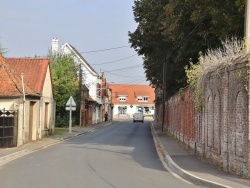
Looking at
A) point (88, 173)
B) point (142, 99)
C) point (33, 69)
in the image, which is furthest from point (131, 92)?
point (88, 173)

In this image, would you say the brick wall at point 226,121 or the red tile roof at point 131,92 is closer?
the brick wall at point 226,121

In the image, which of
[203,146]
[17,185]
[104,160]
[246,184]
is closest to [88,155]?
[104,160]

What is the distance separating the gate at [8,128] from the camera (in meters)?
20.8

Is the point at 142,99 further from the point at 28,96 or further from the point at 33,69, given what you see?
the point at 28,96

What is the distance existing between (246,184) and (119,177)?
3601 mm

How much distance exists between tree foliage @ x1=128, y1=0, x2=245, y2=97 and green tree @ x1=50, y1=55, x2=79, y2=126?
940 cm

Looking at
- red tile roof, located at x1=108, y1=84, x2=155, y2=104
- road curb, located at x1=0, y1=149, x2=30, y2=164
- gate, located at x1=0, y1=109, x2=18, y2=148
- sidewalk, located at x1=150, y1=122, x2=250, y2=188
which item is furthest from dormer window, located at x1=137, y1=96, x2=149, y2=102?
sidewalk, located at x1=150, y1=122, x2=250, y2=188

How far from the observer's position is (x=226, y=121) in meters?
12.6

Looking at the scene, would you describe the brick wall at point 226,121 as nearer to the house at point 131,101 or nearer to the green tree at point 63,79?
the green tree at point 63,79

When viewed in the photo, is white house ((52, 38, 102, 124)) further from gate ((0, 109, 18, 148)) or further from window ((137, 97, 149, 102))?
window ((137, 97, 149, 102))

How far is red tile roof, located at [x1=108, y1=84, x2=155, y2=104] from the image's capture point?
116375 millimetres

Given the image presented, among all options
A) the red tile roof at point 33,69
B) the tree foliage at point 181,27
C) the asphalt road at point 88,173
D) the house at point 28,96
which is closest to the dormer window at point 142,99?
the tree foliage at point 181,27

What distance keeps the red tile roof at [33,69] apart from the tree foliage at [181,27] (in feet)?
24.2

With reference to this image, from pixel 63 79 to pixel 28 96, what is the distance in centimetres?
1851
